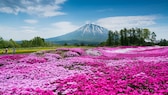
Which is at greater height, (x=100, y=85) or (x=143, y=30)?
(x=143, y=30)

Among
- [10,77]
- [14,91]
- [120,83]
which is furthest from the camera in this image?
[10,77]

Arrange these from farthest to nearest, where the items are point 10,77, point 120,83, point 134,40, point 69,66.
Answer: point 134,40
point 69,66
point 10,77
point 120,83

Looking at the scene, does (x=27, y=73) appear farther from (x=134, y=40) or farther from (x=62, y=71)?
(x=134, y=40)

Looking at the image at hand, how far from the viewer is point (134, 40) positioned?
357ft

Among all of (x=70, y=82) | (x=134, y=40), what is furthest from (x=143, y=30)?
(x=70, y=82)

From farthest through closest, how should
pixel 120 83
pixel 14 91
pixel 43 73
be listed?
pixel 43 73
pixel 120 83
pixel 14 91

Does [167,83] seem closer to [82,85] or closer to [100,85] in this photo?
[100,85]

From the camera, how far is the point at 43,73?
1530cm

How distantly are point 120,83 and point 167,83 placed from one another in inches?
104

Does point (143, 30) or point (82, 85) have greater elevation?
point (143, 30)

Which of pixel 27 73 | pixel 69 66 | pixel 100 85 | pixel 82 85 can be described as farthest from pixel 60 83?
pixel 69 66

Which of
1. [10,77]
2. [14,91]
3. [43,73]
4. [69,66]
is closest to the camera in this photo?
[14,91]

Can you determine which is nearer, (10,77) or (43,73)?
(10,77)

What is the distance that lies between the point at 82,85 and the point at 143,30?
106214 millimetres
